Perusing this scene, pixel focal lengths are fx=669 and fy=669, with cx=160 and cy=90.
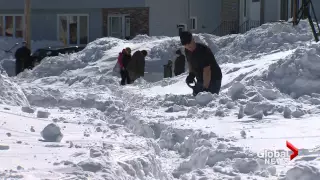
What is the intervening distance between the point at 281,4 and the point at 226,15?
6.90m

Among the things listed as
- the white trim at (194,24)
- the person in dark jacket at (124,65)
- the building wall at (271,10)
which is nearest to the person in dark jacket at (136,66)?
the person in dark jacket at (124,65)

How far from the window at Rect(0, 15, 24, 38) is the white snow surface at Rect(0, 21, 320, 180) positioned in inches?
992

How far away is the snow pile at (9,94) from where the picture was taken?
1092 cm

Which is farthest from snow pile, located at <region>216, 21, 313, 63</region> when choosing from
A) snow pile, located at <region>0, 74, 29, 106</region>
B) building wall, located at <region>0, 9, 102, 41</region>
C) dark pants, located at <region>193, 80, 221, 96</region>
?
building wall, located at <region>0, 9, 102, 41</region>

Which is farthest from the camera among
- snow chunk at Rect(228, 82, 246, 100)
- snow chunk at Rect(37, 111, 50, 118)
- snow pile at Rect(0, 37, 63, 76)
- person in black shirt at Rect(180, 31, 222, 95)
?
snow pile at Rect(0, 37, 63, 76)

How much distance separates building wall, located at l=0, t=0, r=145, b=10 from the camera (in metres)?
37.8

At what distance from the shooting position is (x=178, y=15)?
125 ft

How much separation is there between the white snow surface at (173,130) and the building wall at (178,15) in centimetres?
1958

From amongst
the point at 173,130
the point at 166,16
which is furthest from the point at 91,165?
the point at 166,16

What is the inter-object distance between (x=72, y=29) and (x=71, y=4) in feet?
5.22

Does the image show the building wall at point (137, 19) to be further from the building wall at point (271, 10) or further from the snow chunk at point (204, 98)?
the snow chunk at point (204, 98)

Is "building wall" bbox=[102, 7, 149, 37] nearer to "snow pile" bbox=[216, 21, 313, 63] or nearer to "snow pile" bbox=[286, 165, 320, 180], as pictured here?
"snow pile" bbox=[216, 21, 313, 63]

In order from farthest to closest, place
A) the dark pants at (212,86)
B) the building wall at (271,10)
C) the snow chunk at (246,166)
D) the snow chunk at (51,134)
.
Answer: the building wall at (271,10)
the dark pants at (212,86)
the snow chunk at (51,134)
the snow chunk at (246,166)

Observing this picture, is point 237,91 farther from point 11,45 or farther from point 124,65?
point 11,45
